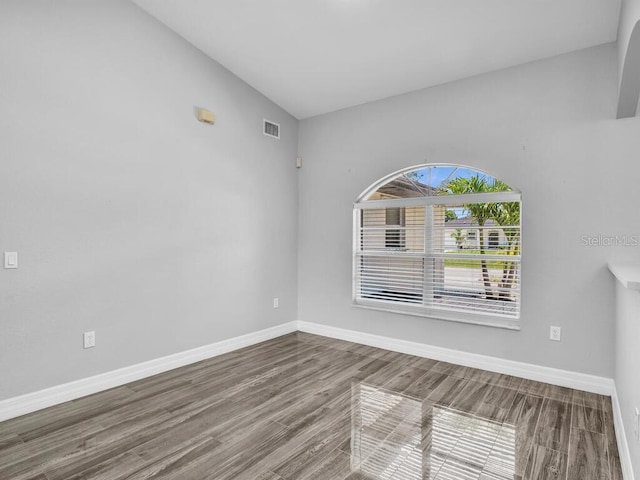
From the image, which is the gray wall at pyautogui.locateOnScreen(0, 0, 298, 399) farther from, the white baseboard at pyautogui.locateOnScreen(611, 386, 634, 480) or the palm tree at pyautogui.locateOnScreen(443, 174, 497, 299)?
the white baseboard at pyautogui.locateOnScreen(611, 386, 634, 480)

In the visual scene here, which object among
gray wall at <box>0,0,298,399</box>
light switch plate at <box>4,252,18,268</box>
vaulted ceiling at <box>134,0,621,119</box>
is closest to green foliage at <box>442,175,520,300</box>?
vaulted ceiling at <box>134,0,621,119</box>

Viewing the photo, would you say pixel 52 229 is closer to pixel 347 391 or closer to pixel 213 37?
pixel 213 37

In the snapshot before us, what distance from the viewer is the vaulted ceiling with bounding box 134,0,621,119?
2.82 meters

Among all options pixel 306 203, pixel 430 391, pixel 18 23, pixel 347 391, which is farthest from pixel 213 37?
pixel 430 391

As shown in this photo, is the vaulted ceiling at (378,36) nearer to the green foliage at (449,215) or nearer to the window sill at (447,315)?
the green foliage at (449,215)

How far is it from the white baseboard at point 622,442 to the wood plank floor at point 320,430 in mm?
48

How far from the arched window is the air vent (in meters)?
1.37

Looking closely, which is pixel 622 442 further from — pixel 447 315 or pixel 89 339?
pixel 89 339

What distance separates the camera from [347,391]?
10.0 ft

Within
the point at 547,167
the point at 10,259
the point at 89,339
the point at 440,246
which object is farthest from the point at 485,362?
the point at 10,259

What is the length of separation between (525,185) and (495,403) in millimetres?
1916

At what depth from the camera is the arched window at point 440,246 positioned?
3.55 meters

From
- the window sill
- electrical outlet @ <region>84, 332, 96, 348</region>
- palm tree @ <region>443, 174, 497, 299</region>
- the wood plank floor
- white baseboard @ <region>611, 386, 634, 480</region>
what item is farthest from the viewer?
palm tree @ <region>443, 174, 497, 299</region>

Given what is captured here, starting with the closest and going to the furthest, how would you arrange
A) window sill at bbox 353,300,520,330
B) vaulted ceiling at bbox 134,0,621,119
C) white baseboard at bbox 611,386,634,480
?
1. white baseboard at bbox 611,386,634,480
2. vaulted ceiling at bbox 134,0,621,119
3. window sill at bbox 353,300,520,330
